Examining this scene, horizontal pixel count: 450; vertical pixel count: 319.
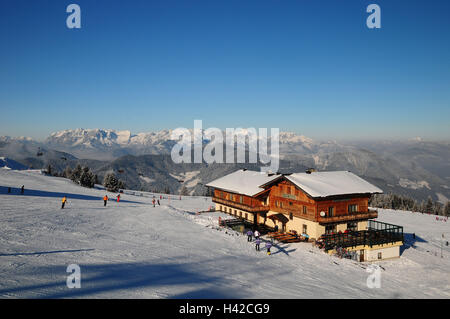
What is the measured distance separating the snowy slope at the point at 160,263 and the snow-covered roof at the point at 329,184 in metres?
6.86

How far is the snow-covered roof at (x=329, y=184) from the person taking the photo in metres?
33.9

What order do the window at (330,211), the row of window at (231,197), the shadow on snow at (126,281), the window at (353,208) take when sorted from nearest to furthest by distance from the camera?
the shadow on snow at (126,281)
the window at (330,211)
the window at (353,208)
the row of window at (231,197)

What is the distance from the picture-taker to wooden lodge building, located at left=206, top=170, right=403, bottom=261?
3288 cm

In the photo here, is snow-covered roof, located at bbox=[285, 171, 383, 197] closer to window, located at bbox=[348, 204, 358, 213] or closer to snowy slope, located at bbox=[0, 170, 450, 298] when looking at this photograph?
window, located at bbox=[348, 204, 358, 213]

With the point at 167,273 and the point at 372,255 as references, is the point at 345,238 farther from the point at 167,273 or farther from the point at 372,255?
the point at 167,273

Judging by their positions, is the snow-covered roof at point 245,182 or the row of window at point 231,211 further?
the row of window at point 231,211

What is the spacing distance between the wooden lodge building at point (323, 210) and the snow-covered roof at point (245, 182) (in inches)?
7.6

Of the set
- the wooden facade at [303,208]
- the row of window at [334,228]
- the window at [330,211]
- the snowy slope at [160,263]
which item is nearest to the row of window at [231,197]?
the wooden facade at [303,208]

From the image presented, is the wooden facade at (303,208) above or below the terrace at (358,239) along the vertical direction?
above

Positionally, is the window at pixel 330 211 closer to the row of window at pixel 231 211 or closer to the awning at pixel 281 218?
the awning at pixel 281 218

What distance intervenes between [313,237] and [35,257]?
88.7ft

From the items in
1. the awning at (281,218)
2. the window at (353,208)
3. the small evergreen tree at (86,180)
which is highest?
the window at (353,208)

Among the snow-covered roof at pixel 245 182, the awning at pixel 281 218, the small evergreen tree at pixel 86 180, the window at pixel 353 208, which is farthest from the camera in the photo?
the small evergreen tree at pixel 86 180
